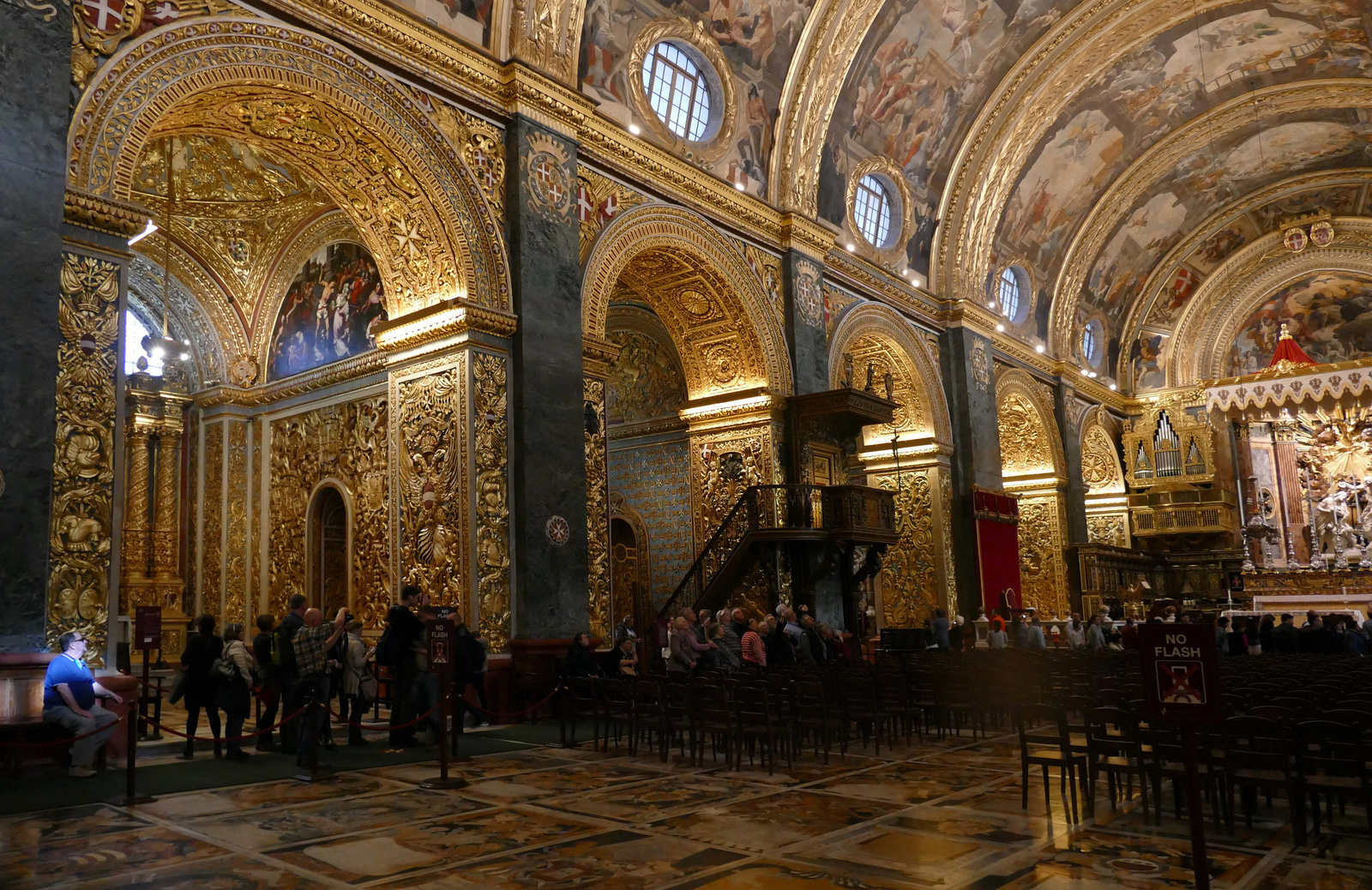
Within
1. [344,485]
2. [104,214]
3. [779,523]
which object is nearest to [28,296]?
[104,214]

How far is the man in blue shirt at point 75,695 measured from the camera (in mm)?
7406

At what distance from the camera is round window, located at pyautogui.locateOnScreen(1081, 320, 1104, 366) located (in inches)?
1216

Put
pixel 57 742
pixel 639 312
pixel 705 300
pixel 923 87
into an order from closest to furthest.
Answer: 1. pixel 57 742
2. pixel 705 300
3. pixel 923 87
4. pixel 639 312

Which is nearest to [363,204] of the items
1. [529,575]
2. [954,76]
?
[529,575]

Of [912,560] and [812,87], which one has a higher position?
[812,87]

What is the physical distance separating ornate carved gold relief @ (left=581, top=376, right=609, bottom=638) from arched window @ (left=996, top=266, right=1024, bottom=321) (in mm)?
15686

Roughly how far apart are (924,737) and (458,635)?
4951 mm

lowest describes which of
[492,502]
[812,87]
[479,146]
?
[492,502]

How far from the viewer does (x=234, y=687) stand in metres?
9.32

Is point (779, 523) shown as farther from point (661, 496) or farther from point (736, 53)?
point (736, 53)

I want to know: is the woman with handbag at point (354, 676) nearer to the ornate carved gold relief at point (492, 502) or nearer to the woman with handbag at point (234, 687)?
the woman with handbag at point (234, 687)

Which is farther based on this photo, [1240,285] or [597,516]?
[1240,285]

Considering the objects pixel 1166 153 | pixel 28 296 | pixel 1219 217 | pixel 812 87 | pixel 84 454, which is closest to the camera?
pixel 28 296

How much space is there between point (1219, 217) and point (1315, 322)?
5114mm
